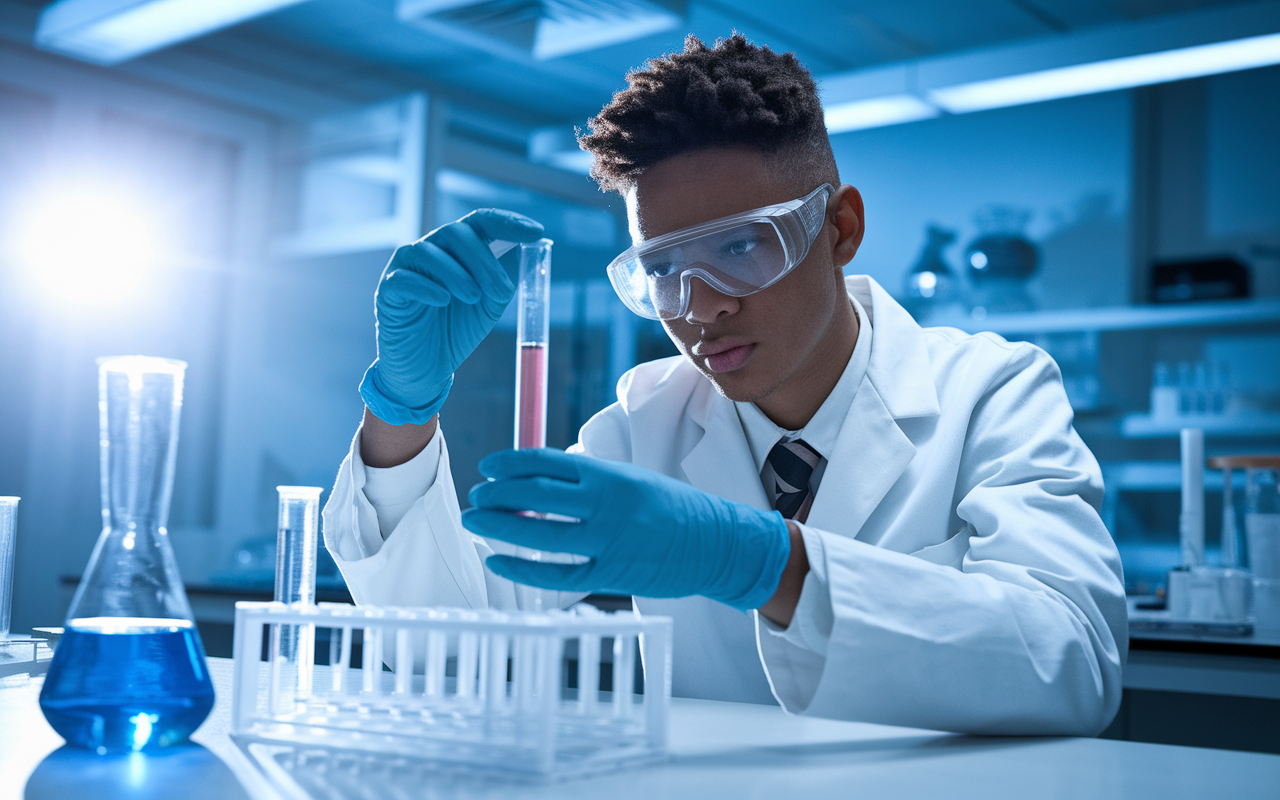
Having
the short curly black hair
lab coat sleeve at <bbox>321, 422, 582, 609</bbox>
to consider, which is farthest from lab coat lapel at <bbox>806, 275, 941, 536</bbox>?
lab coat sleeve at <bbox>321, 422, 582, 609</bbox>

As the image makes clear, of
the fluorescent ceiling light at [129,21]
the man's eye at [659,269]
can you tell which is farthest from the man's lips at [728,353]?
the fluorescent ceiling light at [129,21]

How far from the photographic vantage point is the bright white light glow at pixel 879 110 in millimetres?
4039

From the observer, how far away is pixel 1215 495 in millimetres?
4777

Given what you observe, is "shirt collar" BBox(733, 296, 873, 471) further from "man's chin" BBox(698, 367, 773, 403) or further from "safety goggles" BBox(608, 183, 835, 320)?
"safety goggles" BBox(608, 183, 835, 320)

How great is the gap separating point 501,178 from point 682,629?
12.7ft

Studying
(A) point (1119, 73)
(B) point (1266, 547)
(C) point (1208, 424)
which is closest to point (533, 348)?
(B) point (1266, 547)

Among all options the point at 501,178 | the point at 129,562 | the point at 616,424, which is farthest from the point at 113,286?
the point at 129,562

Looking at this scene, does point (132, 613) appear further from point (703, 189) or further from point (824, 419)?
point (824, 419)

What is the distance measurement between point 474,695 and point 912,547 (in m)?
0.87

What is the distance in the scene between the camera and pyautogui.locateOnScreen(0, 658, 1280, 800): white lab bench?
0.77 metres

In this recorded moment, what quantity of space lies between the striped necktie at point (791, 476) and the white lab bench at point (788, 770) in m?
0.64

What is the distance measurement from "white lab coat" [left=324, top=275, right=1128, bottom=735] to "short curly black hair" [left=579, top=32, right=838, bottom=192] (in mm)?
401

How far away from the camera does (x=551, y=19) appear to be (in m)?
4.23

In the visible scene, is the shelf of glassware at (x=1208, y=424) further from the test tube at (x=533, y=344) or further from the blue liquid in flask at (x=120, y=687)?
the blue liquid in flask at (x=120, y=687)
